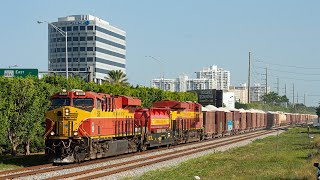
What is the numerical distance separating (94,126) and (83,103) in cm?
153

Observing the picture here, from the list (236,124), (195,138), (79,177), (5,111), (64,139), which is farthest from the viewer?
(236,124)

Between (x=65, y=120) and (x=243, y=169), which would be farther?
Answer: (x=65, y=120)

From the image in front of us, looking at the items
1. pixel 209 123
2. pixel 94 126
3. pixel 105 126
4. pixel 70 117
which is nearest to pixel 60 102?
pixel 70 117

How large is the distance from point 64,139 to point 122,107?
6.89m

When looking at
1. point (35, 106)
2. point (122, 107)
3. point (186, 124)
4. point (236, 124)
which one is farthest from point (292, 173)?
point (236, 124)

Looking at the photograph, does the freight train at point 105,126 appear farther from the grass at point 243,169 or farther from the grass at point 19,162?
the grass at point 243,169

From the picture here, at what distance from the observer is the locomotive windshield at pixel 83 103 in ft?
93.7

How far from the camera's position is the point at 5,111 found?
33312 mm

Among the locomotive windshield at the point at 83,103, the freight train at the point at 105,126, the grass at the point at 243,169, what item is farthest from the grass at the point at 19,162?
the grass at the point at 243,169

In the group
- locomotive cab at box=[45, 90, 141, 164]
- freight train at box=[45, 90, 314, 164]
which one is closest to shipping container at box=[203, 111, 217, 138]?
freight train at box=[45, 90, 314, 164]

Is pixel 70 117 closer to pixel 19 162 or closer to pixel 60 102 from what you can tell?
pixel 60 102

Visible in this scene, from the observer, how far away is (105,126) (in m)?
30.9

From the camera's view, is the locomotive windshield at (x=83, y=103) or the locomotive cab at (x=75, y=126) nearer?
the locomotive cab at (x=75, y=126)

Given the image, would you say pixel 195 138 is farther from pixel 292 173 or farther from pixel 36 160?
pixel 292 173
